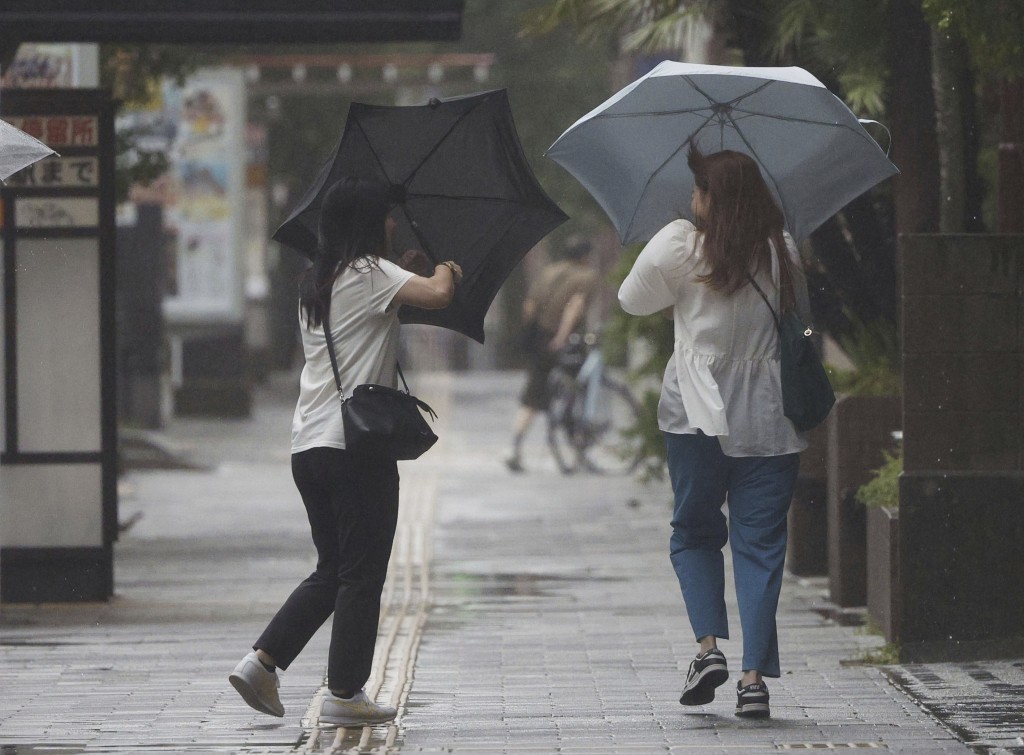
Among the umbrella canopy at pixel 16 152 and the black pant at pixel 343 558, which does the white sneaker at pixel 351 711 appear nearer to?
the black pant at pixel 343 558

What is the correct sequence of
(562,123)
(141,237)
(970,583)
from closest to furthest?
(970,583), (141,237), (562,123)

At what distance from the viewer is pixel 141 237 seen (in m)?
20.3

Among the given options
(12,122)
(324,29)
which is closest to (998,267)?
(324,29)

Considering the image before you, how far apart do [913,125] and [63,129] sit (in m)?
4.01

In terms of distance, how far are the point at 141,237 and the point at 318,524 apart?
1500 cm

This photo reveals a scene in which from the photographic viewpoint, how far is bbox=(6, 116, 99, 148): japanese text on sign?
8.91m

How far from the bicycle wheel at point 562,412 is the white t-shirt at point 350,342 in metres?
10.8

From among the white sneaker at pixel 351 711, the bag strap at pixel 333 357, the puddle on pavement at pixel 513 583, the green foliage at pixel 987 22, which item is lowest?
the puddle on pavement at pixel 513 583

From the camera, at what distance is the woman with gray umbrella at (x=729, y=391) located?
5.97m

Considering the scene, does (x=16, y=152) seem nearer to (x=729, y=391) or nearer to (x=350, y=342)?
(x=350, y=342)

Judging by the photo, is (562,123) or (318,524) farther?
(562,123)

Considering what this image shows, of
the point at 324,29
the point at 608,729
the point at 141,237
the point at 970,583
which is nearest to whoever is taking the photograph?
the point at 608,729

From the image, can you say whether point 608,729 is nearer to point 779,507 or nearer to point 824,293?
point 779,507

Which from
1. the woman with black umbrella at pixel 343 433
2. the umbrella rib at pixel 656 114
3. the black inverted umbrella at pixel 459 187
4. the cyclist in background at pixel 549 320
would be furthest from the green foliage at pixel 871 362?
the cyclist in background at pixel 549 320
